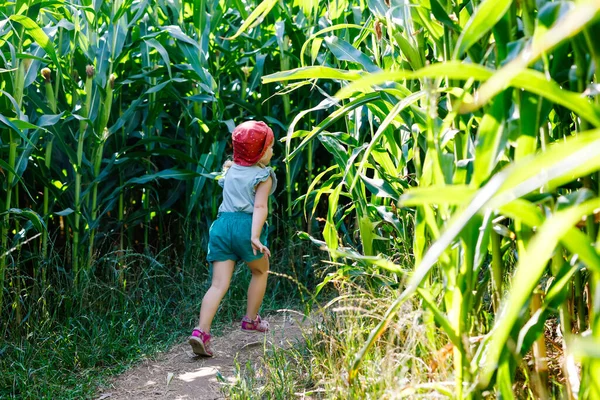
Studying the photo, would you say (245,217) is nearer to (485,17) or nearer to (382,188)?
(382,188)

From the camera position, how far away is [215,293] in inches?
149

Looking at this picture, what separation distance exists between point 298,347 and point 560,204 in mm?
2012

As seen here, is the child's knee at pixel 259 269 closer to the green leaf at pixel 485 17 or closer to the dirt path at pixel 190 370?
the dirt path at pixel 190 370

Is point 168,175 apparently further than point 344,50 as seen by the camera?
Yes

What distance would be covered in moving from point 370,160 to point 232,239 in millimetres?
965

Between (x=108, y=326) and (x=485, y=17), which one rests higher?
(x=485, y=17)

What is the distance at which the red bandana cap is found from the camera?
382 centimetres

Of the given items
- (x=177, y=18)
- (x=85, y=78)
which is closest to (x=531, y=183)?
(x=85, y=78)

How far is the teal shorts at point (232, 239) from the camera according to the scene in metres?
3.83

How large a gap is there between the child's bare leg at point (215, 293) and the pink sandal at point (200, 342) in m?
0.04

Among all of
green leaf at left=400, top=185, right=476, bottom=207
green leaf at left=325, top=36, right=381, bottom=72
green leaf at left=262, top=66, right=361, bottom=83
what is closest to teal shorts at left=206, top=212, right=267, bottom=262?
green leaf at left=325, top=36, right=381, bottom=72

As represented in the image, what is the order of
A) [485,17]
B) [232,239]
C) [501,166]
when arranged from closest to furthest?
[485,17] < [501,166] < [232,239]

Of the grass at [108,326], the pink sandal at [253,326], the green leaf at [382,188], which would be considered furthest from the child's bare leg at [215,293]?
the green leaf at [382,188]

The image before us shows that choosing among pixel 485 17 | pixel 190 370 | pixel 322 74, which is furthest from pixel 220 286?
pixel 485 17
